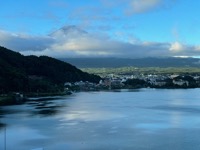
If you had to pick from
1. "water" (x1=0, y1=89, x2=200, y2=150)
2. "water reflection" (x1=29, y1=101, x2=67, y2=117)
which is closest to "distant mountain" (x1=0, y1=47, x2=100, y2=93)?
"water reflection" (x1=29, y1=101, x2=67, y2=117)

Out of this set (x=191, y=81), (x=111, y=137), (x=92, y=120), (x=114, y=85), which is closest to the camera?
(x=111, y=137)

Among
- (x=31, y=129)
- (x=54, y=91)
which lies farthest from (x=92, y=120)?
(x=54, y=91)

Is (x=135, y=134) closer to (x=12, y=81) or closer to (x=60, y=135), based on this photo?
(x=60, y=135)

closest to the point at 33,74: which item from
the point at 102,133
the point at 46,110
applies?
the point at 46,110

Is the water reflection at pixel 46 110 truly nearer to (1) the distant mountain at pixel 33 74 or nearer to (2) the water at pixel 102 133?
(2) the water at pixel 102 133

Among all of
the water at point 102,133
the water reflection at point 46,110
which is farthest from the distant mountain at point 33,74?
the water at point 102,133

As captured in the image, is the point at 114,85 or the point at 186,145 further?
the point at 114,85

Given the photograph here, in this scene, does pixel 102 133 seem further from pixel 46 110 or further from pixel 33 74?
pixel 33 74

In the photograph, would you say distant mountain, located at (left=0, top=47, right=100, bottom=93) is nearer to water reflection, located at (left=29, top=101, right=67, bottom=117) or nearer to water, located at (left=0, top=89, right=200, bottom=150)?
water reflection, located at (left=29, top=101, right=67, bottom=117)
